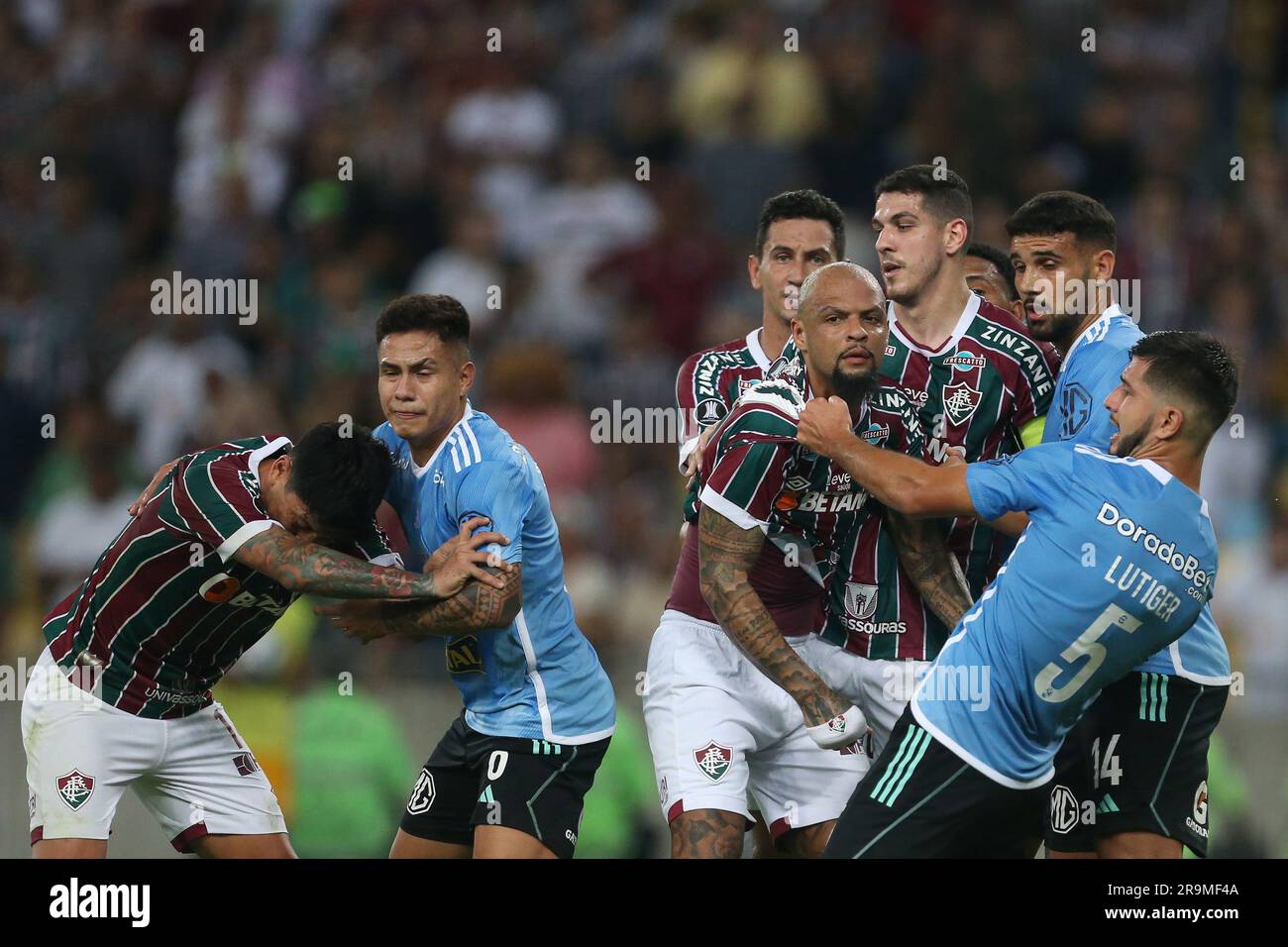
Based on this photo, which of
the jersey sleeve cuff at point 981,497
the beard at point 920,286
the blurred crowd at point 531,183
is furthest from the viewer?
the blurred crowd at point 531,183

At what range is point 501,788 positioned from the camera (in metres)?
5.63

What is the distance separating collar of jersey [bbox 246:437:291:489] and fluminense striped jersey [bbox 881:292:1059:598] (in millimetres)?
2030

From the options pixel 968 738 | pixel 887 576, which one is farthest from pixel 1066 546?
pixel 887 576

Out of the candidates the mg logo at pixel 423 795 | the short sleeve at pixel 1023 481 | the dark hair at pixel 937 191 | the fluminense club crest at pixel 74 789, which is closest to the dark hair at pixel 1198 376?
the short sleeve at pixel 1023 481

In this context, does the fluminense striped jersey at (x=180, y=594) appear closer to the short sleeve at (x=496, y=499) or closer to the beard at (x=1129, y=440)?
the short sleeve at (x=496, y=499)

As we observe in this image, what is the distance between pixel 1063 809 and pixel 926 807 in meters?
0.92

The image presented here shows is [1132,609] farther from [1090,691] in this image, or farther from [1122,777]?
[1122,777]

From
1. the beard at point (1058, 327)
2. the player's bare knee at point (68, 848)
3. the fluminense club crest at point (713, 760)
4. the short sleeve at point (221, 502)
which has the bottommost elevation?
the player's bare knee at point (68, 848)

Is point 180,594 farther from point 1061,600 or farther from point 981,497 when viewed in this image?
point 1061,600

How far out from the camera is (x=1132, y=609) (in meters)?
5.11

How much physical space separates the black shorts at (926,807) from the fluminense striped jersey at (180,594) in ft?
5.70

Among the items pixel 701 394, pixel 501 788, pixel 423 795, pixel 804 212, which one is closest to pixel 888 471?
pixel 701 394

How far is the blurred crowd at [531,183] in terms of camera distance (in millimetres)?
10641

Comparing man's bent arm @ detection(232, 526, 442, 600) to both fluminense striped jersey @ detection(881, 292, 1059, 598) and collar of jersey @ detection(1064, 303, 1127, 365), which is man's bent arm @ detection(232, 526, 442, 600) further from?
collar of jersey @ detection(1064, 303, 1127, 365)
